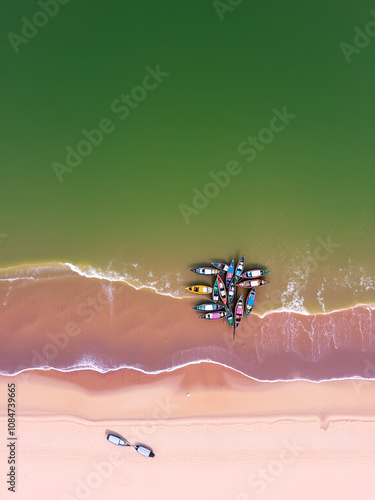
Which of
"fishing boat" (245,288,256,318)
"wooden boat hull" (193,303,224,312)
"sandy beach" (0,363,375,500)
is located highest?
"fishing boat" (245,288,256,318)

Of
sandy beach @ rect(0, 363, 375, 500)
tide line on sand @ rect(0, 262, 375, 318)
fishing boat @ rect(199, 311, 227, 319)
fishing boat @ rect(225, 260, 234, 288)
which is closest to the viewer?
sandy beach @ rect(0, 363, 375, 500)

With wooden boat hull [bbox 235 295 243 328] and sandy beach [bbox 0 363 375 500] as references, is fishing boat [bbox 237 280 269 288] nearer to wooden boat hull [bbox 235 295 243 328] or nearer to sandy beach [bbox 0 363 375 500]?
wooden boat hull [bbox 235 295 243 328]

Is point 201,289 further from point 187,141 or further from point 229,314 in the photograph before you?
point 187,141

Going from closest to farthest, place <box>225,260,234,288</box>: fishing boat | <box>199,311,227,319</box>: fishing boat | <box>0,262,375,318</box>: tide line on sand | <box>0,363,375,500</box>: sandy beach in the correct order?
<box>0,363,375,500</box>: sandy beach → <box>199,311,227,319</box>: fishing boat → <box>225,260,234,288</box>: fishing boat → <box>0,262,375,318</box>: tide line on sand

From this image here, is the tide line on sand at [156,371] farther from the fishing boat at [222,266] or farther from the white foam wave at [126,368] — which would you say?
the fishing boat at [222,266]

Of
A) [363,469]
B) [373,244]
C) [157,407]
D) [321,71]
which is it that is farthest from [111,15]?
[363,469]

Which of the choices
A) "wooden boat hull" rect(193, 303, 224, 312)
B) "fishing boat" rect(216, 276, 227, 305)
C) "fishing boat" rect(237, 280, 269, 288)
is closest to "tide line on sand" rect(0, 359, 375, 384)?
"wooden boat hull" rect(193, 303, 224, 312)

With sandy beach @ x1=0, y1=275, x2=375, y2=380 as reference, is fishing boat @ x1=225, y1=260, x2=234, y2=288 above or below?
above
